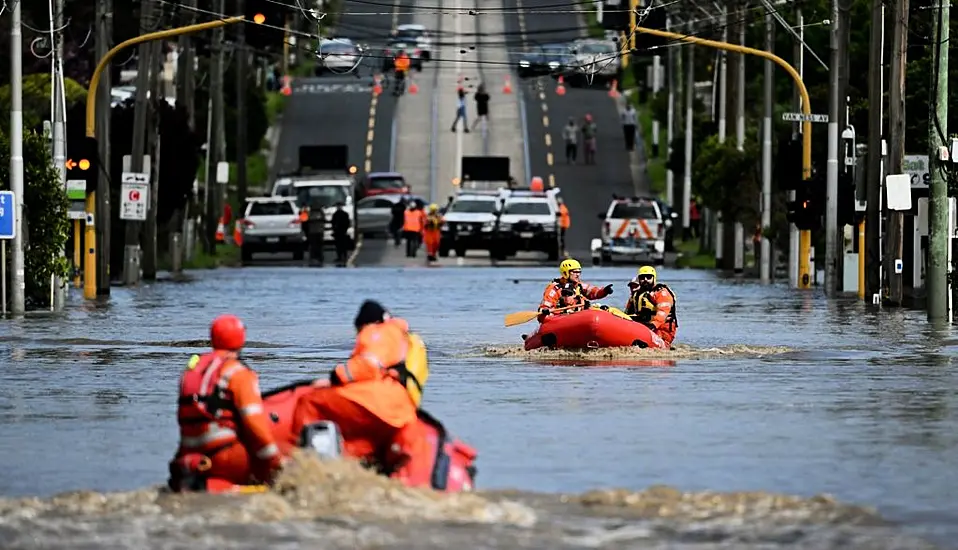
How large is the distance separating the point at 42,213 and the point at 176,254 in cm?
2417

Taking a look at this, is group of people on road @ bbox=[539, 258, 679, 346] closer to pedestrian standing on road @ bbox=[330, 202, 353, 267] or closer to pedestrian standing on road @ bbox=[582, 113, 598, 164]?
pedestrian standing on road @ bbox=[330, 202, 353, 267]

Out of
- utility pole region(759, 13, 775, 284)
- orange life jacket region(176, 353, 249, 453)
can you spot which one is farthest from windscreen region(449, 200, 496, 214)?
orange life jacket region(176, 353, 249, 453)

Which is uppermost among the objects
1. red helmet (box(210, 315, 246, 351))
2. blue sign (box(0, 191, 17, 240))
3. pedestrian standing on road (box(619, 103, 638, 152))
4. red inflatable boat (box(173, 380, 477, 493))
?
pedestrian standing on road (box(619, 103, 638, 152))

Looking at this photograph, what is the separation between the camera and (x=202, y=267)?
71.8 meters

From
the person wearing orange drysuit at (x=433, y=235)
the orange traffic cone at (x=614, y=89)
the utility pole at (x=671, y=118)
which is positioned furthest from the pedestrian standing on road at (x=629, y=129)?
the person wearing orange drysuit at (x=433, y=235)

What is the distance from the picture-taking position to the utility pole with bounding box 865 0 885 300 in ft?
154

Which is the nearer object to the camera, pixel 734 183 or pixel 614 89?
pixel 734 183

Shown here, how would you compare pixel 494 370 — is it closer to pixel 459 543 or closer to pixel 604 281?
pixel 459 543

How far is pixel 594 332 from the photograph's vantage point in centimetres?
3136

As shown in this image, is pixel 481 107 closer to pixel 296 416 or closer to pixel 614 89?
pixel 614 89

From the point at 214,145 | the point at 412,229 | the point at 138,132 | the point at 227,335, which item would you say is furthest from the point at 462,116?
the point at 227,335

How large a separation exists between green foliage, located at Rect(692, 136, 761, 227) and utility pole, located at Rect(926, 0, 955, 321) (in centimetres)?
2686

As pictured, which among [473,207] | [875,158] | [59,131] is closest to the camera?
[59,131]

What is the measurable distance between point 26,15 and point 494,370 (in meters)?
53.3
